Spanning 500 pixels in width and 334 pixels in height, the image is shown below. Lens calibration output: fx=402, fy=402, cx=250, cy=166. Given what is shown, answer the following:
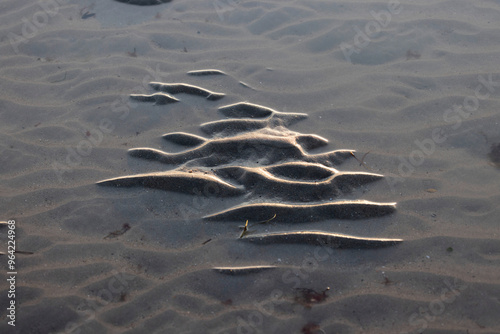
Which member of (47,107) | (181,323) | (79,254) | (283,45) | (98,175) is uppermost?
(283,45)

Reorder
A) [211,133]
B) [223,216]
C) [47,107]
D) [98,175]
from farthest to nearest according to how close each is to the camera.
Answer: [47,107] < [211,133] < [98,175] < [223,216]

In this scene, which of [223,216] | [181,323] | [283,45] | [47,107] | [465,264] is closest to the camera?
[181,323]

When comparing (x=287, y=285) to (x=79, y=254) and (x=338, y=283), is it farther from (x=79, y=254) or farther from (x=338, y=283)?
(x=79, y=254)

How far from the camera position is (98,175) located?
8.57 ft

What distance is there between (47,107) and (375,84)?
2550 millimetres

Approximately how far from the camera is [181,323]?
1.95 m

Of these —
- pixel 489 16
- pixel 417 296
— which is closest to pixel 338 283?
pixel 417 296

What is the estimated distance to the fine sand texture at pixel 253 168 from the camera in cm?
202

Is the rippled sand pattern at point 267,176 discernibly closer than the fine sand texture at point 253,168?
No

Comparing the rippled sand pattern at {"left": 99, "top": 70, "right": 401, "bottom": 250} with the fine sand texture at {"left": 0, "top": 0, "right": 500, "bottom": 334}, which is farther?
the rippled sand pattern at {"left": 99, "top": 70, "right": 401, "bottom": 250}

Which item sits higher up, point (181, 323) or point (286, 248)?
point (286, 248)

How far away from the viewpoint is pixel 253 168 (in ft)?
8.18

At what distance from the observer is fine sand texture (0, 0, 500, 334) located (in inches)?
79.7

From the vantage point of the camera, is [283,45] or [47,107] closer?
[47,107]
